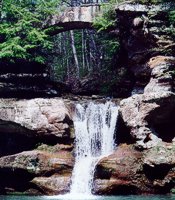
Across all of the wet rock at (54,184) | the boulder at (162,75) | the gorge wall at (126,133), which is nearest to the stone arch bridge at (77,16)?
the gorge wall at (126,133)

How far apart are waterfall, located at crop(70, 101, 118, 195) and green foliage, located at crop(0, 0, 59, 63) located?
4464 millimetres

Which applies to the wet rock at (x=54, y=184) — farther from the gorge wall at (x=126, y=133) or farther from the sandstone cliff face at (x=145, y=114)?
the sandstone cliff face at (x=145, y=114)

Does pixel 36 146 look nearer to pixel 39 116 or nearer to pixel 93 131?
pixel 39 116

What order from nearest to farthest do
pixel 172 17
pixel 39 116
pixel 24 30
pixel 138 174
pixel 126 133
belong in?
1. pixel 138 174
2. pixel 126 133
3. pixel 39 116
4. pixel 172 17
5. pixel 24 30

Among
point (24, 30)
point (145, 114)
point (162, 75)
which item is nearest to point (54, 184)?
point (145, 114)

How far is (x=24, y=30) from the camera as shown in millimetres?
24359

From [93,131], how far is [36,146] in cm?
262

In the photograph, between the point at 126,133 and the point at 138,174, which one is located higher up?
the point at 126,133

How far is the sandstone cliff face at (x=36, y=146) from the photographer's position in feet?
60.4

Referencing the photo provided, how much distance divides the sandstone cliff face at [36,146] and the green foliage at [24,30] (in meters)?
2.91

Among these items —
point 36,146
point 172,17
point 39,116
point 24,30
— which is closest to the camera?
point 39,116

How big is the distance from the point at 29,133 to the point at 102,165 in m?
4.50

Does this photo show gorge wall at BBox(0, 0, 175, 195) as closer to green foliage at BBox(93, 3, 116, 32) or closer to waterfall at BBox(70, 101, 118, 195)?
waterfall at BBox(70, 101, 118, 195)

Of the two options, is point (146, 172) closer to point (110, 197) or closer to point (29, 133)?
point (110, 197)
